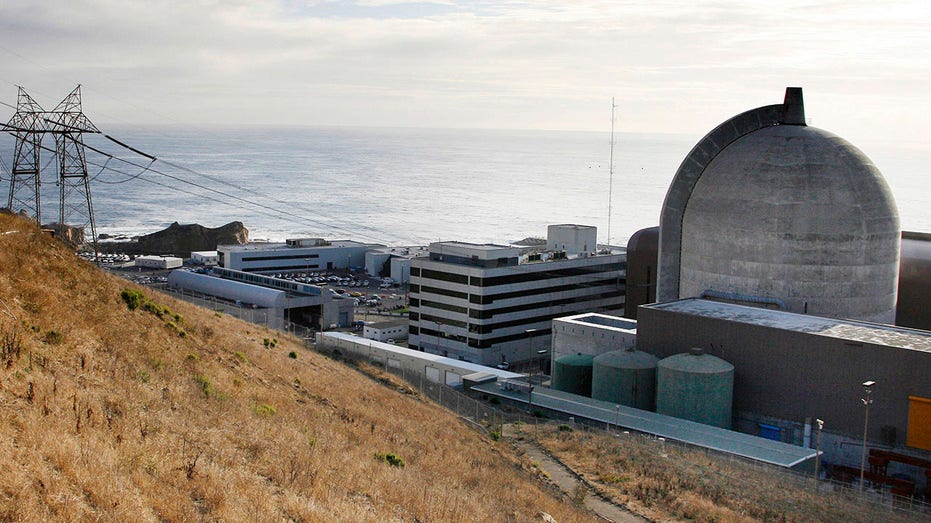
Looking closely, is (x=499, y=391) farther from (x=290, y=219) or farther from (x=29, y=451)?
(x=290, y=219)

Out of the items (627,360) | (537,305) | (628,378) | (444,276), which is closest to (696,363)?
(628,378)

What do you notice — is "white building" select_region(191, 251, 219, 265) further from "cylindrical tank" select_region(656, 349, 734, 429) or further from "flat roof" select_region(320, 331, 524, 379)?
"cylindrical tank" select_region(656, 349, 734, 429)

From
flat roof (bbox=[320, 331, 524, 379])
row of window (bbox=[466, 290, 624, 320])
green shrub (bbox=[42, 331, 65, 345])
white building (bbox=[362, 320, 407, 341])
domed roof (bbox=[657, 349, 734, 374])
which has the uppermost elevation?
green shrub (bbox=[42, 331, 65, 345])

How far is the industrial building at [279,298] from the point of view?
72.9 m

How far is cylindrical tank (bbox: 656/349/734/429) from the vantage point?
136 ft

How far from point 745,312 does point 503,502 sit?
27.4 m

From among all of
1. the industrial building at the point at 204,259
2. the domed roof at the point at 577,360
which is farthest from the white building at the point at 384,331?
the industrial building at the point at 204,259

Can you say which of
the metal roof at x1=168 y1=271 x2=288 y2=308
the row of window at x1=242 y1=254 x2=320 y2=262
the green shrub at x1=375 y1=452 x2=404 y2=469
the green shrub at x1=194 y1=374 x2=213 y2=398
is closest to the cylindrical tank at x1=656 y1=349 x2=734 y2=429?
the green shrub at x1=375 y1=452 x2=404 y2=469

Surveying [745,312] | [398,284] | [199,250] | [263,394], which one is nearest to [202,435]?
[263,394]

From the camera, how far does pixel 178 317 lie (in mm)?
29734

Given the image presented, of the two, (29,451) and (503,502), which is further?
(503,502)

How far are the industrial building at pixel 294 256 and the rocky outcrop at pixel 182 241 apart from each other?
2203cm

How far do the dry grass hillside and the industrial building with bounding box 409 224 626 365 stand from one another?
35.2 m

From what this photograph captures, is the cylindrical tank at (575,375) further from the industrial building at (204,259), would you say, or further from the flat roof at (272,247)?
the industrial building at (204,259)
